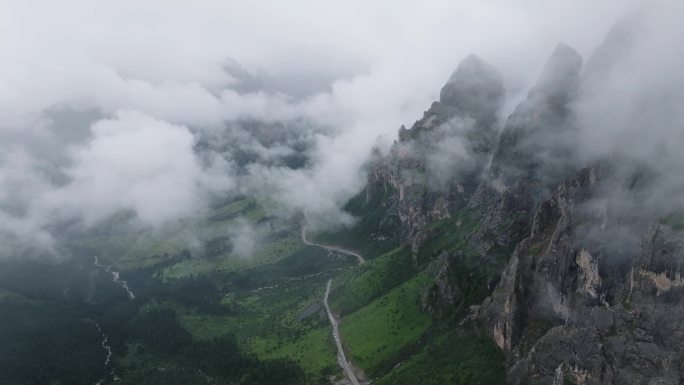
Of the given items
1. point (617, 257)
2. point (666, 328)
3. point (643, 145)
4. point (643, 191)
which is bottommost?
point (666, 328)

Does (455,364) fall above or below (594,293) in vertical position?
below

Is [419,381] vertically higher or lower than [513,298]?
lower

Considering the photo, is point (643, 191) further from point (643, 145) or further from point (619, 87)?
point (619, 87)

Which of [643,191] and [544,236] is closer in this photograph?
[643,191]

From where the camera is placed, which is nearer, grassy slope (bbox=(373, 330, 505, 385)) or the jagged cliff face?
the jagged cliff face

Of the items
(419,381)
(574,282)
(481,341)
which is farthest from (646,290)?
(419,381)

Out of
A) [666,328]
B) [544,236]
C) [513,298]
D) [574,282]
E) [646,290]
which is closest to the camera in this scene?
[666,328]

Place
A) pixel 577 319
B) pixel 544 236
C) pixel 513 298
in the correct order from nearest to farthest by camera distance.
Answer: pixel 577 319
pixel 513 298
pixel 544 236

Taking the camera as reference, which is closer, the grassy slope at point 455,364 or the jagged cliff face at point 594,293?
the jagged cliff face at point 594,293

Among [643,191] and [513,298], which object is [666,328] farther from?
[513,298]

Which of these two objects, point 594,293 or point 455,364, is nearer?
point 594,293
